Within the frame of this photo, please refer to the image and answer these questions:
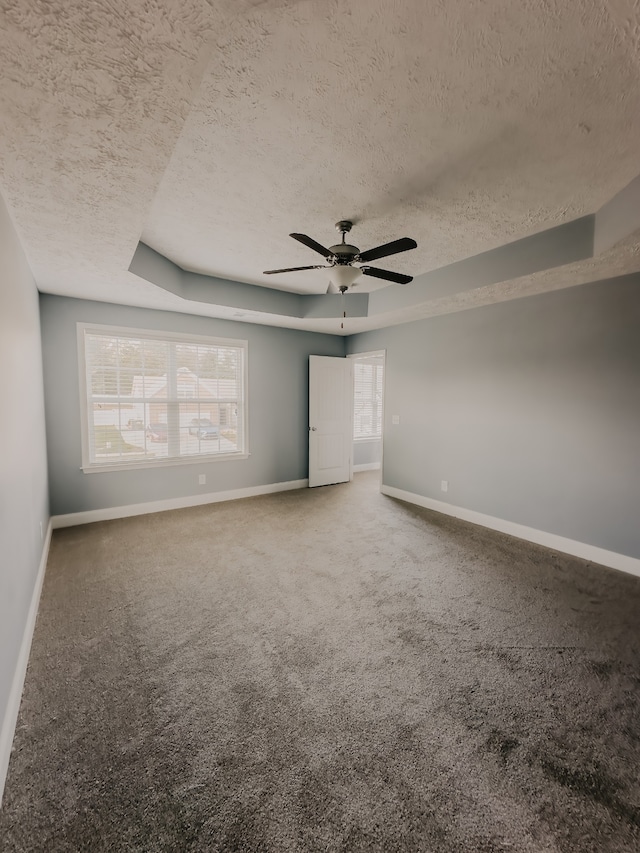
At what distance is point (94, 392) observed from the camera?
409 centimetres

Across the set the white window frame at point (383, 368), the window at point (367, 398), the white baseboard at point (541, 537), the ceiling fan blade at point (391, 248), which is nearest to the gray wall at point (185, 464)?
the white window frame at point (383, 368)

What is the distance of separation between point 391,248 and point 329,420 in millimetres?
3721

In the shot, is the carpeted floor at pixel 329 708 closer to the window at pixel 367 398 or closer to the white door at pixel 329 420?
the white door at pixel 329 420

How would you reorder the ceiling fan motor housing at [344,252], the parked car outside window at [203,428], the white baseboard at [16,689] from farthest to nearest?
1. the parked car outside window at [203,428]
2. the ceiling fan motor housing at [344,252]
3. the white baseboard at [16,689]

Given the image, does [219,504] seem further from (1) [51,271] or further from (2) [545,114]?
(2) [545,114]

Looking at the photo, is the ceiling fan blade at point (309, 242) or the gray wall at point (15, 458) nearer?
the gray wall at point (15, 458)

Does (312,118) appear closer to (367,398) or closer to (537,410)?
(537,410)

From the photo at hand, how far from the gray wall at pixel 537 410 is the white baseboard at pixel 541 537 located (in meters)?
0.06

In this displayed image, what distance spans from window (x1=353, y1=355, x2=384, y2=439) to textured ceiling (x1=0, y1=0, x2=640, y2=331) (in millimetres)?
4071

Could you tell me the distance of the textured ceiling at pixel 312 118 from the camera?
116cm

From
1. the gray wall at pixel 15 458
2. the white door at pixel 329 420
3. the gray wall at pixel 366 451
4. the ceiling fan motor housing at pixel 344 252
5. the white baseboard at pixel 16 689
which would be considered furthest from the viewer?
the gray wall at pixel 366 451

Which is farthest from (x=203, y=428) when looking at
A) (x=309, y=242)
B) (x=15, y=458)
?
(x=309, y=242)

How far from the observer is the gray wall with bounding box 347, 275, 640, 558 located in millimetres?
3088

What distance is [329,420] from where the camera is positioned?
585 centimetres
